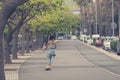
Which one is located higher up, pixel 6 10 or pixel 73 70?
pixel 6 10

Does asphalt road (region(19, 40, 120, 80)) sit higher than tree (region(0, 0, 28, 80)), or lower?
lower

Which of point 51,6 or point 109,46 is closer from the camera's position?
point 51,6

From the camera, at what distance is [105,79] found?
24141mm

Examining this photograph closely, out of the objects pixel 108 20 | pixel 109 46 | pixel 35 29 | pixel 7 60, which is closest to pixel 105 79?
pixel 7 60

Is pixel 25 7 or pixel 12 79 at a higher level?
pixel 25 7

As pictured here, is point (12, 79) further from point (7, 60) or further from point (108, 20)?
point (108, 20)

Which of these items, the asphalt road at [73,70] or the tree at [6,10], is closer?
the tree at [6,10]

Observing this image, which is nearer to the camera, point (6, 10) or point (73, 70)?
point (6, 10)

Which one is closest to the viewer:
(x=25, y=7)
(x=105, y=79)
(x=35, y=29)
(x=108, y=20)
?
(x=105, y=79)

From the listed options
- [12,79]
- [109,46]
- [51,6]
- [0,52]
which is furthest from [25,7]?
[109,46]

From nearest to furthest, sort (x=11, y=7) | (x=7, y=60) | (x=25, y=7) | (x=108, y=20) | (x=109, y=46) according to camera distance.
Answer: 1. (x=11, y=7)
2. (x=25, y=7)
3. (x=7, y=60)
4. (x=109, y=46)
5. (x=108, y=20)

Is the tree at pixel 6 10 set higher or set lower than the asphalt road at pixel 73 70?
higher

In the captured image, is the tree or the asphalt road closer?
the tree

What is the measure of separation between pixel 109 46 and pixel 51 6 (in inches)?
1088
